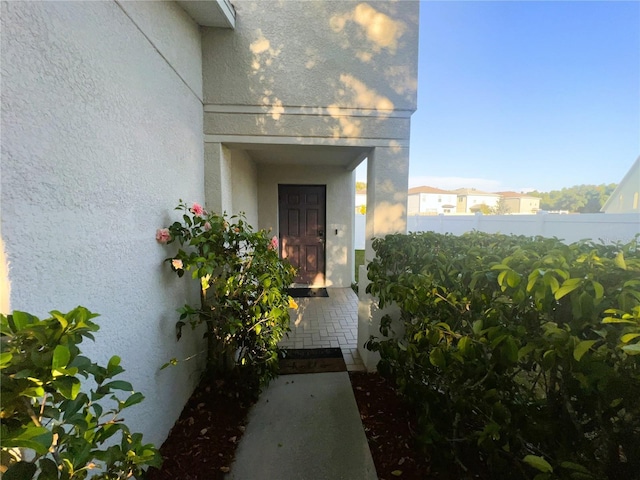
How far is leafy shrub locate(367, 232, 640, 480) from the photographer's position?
83cm

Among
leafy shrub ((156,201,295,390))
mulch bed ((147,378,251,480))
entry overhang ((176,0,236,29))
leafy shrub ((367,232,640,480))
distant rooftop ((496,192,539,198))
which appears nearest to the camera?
leafy shrub ((367,232,640,480))

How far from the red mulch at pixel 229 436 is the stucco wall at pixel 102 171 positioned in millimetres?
194

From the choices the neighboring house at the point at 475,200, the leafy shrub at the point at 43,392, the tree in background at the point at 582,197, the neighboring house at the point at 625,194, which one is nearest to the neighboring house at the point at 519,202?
the neighboring house at the point at 475,200

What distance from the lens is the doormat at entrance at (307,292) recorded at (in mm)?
5793

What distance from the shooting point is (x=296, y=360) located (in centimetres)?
334

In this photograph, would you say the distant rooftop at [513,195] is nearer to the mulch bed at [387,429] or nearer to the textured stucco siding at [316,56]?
the textured stucco siding at [316,56]

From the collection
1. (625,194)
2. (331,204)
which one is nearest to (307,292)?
(331,204)

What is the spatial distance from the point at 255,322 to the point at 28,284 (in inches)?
A: 61.8

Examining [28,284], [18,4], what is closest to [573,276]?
[28,284]

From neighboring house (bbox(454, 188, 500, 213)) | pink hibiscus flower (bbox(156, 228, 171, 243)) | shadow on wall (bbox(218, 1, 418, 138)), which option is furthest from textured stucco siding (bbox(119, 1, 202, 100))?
neighboring house (bbox(454, 188, 500, 213))

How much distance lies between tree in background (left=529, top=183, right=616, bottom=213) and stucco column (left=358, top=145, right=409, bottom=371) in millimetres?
4172

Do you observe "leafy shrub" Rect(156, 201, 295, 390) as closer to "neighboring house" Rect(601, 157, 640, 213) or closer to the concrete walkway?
the concrete walkway

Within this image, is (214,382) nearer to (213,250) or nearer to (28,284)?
(213,250)

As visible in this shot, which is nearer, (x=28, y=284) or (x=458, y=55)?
(x=28, y=284)
